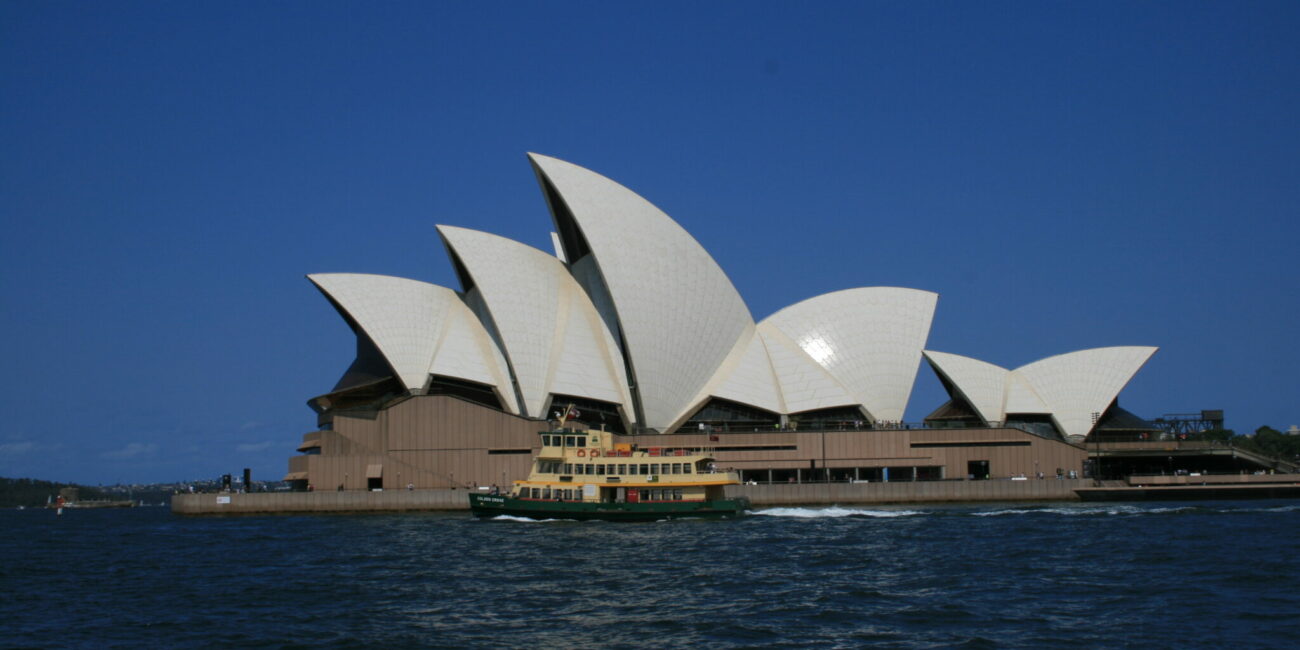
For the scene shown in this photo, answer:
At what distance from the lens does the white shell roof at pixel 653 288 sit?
214 feet

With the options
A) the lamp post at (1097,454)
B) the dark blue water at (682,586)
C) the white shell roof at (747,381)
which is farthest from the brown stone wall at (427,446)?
the lamp post at (1097,454)

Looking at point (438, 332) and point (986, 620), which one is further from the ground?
point (438, 332)

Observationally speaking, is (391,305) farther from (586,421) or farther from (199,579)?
(199,579)

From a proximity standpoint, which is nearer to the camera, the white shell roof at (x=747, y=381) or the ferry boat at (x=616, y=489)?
the ferry boat at (x=616, y=489)

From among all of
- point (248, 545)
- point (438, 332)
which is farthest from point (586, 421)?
point (248, 545)

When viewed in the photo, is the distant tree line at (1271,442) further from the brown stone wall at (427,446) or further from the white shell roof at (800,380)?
the brown stone wall at (427,446)

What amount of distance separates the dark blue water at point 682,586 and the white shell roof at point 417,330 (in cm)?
1865

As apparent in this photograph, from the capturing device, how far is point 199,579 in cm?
3212

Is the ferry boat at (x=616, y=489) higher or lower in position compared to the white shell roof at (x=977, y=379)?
lower

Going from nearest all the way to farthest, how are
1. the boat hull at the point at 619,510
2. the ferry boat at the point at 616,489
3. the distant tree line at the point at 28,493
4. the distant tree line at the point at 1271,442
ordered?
the boat hull at the point at 619,510
the ferry boat at the point at 616,489
the distant tree line at the point at 1271,442
the distant tree line at the point at 28,493

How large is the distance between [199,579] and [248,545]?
10.4m

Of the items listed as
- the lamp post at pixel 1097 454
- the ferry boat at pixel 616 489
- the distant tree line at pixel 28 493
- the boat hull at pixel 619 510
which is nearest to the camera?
the boat hull at pixel 619 510

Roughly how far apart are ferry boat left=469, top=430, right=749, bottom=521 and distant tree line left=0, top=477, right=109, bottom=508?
120234mm

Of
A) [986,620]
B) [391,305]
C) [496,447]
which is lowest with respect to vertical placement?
[986,620]
